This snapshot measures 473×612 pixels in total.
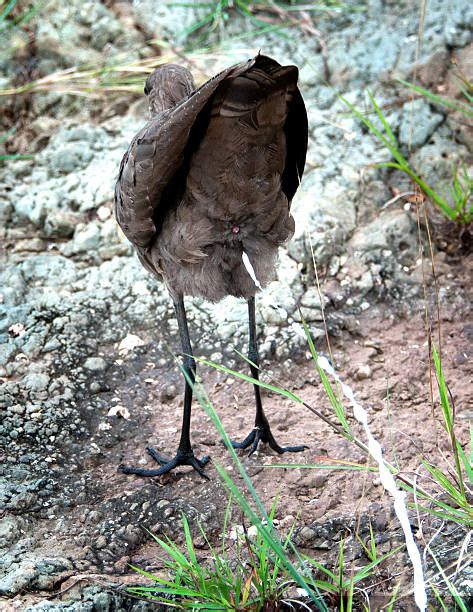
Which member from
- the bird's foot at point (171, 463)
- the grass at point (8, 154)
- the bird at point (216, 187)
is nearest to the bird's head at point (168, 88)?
the bird at point (216, 187)

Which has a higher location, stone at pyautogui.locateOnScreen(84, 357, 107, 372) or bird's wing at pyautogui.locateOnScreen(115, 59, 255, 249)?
bird's wing at pyautogui.locateOnScreen(115, 59, 255, 249)

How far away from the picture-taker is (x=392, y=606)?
253 centimetres

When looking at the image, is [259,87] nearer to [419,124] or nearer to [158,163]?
[158,163]

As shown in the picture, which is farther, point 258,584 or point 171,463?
point 171,463

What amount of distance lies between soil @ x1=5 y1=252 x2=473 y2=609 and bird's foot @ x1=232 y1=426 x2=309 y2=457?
0.12ft

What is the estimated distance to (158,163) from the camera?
3230 millimetres

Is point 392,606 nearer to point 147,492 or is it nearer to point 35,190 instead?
point 147,492

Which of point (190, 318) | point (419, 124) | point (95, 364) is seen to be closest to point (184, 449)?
→ point (95, 364)

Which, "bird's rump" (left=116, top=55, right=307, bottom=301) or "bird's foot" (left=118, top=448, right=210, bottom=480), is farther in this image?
"bird's foot" (left=118, top=448, right=210, bottom=480)

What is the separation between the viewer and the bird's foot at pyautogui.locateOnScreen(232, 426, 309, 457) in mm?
3727

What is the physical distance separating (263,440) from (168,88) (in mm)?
1782

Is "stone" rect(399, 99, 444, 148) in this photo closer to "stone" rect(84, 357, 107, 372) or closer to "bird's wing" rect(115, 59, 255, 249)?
"bird's wing" rect(115, 59, 255, 249)

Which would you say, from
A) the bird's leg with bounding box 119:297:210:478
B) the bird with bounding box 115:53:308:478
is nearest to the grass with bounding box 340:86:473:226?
the bird with bounding box 115:53:308:478

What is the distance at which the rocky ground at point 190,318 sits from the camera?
322cm
